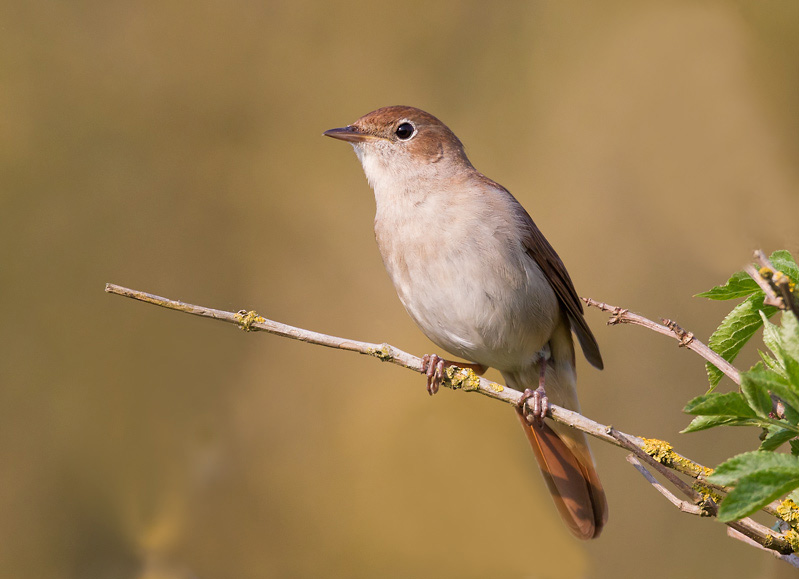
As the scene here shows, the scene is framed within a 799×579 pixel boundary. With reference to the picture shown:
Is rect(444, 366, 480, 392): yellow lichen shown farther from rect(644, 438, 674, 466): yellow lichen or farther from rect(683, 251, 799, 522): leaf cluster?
rect(683, 251, 799, 522): leaf cluster

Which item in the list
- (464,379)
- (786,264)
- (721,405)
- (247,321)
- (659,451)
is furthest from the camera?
(464,379)

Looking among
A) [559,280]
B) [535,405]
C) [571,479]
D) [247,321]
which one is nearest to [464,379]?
[535,405]

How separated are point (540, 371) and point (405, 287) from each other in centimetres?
65

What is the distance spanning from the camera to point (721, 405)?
1.07m

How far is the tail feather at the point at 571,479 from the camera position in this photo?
8.43ft

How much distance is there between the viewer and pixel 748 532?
1.17 meters

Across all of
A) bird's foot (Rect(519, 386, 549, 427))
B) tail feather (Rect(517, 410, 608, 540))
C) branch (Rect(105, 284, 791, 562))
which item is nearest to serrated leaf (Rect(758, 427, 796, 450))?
branch (Rect(105, 284, 791, 562))

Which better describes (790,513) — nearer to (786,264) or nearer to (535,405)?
(786,264)

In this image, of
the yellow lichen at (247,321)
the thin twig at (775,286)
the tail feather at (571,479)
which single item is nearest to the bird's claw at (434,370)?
the tail feather at (571,479)

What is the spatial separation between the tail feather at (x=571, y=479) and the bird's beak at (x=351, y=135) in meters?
1.19

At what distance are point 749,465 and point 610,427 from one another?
361 millimetres

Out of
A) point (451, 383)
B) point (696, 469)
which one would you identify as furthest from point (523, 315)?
point (696, 469)

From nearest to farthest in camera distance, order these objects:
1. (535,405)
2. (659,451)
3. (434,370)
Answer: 1. (659,451)
2. (535,405)
3. (434,370)

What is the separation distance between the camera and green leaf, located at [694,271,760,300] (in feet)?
4.42
